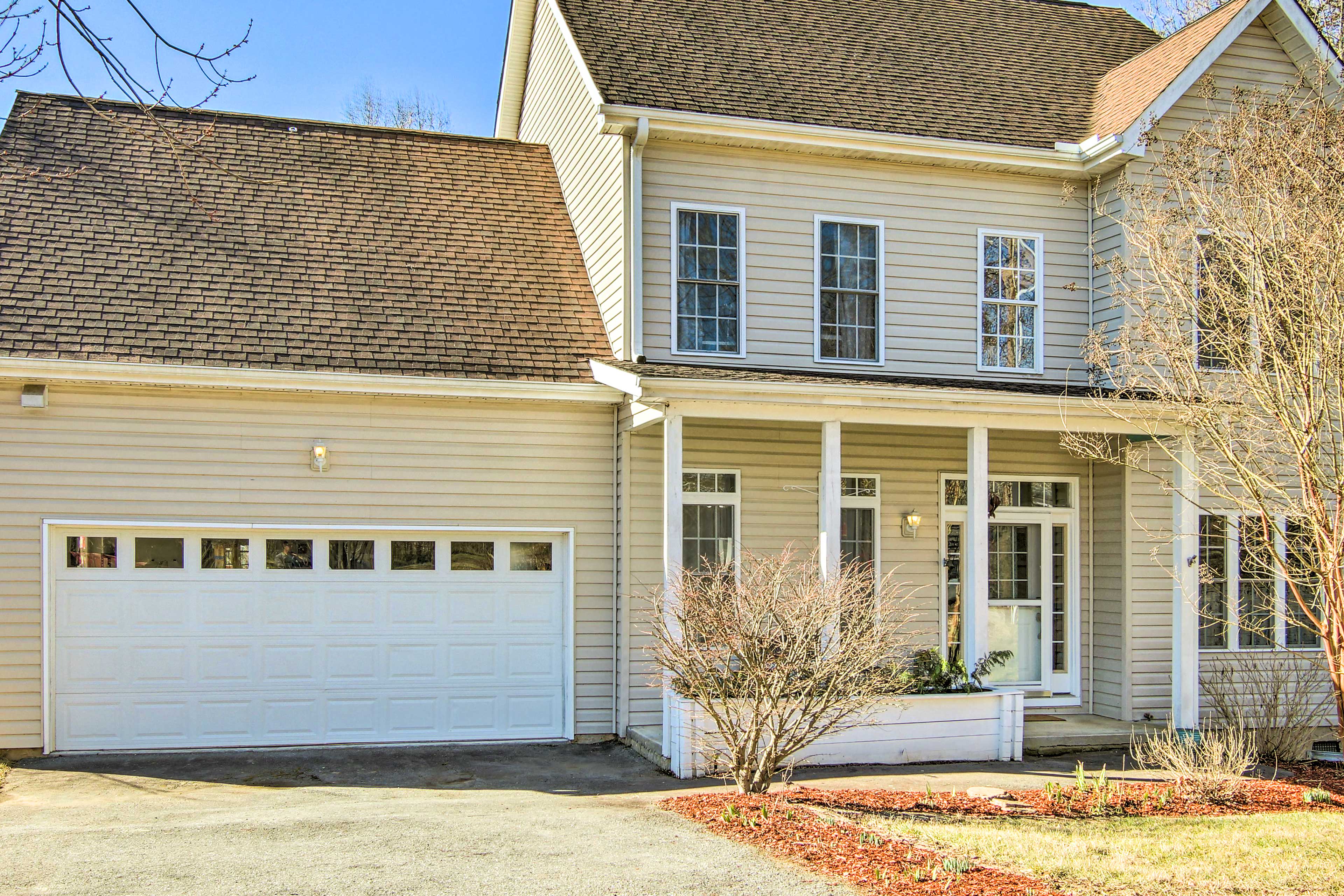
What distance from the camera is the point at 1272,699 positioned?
1241 centimetres

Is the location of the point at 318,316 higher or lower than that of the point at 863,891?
higher

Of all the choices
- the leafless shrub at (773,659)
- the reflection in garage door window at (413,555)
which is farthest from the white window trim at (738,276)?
the leafless shrub at (773,659)

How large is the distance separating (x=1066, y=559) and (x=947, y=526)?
1.51m

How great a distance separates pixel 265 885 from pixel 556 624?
5.76 meters

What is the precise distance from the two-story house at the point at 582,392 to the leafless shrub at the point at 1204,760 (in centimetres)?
88

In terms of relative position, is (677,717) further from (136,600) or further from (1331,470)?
(1331,470)

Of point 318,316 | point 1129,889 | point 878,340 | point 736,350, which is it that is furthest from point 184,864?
point 878,340

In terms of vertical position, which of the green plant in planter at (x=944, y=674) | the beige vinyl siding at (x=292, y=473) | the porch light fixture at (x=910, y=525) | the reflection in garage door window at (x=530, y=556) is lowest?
the green plant in planter at (x=944, y=674)

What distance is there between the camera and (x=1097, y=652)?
13125mm

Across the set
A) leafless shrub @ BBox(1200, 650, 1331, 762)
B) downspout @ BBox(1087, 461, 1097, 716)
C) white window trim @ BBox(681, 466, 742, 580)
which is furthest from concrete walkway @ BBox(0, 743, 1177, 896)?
white window trim @ BBox(681, 466, 742, 580)

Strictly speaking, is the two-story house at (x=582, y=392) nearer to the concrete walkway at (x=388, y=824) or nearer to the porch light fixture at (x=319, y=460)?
the porch light fixture at (x=319, y=460)

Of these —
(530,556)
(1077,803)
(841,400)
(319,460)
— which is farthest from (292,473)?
(1077,803)

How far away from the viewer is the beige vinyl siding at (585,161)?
40.0 ft

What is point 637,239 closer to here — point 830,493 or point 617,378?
point 617,378
